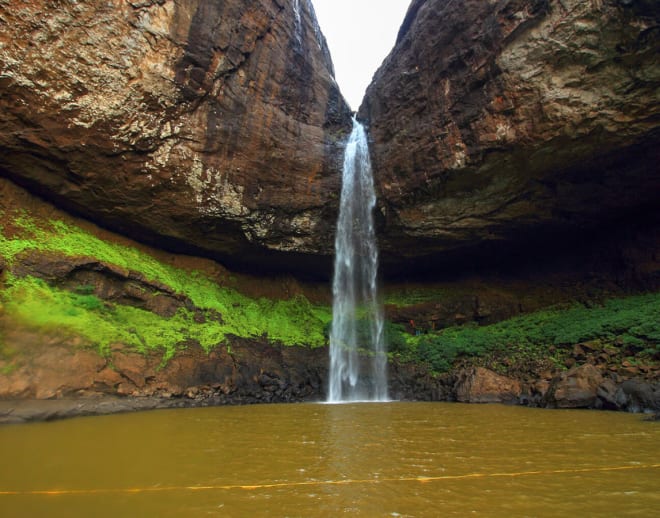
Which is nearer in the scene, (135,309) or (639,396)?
(639,396)

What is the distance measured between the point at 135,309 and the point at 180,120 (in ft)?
21.0

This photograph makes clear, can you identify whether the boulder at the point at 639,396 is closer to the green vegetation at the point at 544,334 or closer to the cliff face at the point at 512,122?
the green vegetation at the point at 544,334

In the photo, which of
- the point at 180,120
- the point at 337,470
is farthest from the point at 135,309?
the point at 337,470

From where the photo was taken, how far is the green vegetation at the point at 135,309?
35.6 feet

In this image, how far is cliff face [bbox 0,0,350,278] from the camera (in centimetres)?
1180

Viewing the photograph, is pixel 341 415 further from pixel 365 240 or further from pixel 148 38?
pixel 148 38

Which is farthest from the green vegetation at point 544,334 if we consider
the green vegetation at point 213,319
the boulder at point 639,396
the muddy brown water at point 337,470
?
the muddy brown water at point 337,470

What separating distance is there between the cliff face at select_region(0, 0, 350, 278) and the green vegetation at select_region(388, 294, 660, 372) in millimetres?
5755

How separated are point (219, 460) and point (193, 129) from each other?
12.2 m

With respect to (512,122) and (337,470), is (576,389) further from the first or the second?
(337,470)

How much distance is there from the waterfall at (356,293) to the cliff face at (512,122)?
815 mm

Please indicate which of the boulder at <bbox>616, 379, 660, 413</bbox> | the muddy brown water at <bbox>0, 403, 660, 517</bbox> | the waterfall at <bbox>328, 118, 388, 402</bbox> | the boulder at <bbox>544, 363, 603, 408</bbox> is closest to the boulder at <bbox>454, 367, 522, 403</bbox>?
the boulder at <bbox>544, 363, 603, 408</bbox>

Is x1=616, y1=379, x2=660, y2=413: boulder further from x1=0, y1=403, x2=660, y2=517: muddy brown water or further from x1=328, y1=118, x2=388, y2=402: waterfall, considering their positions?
x1=328, y1=118, x2=388, y2=402: waterfall

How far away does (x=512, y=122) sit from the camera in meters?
12.4
